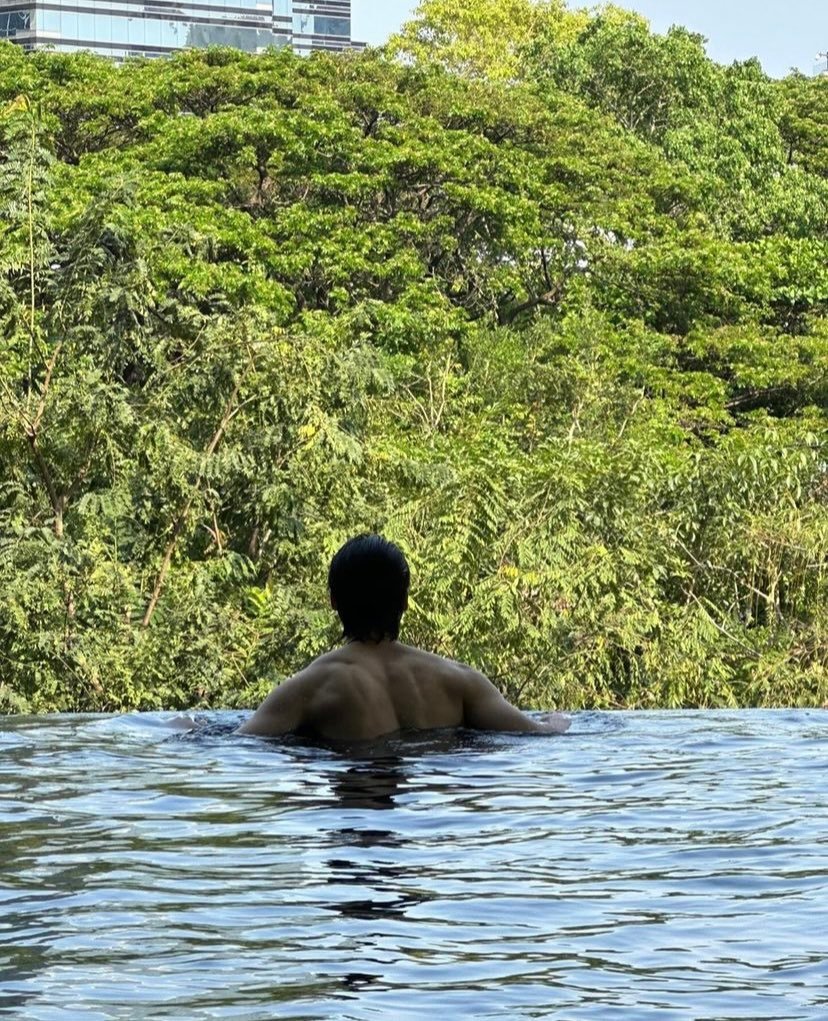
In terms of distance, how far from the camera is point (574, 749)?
24.6 ft

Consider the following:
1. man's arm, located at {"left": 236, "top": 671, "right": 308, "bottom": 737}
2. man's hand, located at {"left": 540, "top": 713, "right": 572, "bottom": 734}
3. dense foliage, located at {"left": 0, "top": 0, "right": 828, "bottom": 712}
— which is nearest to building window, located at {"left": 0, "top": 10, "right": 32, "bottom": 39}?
dense foliage, located at {"left": 0, "top": 0, "right": 828, "bottom": 712}

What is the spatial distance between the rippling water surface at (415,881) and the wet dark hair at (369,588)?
431 millimetres

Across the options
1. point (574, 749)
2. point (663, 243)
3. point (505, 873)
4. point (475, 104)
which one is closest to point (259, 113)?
point (475, 104)

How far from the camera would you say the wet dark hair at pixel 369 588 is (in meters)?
7.13

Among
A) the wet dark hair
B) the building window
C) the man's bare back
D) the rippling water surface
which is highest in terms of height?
the building window

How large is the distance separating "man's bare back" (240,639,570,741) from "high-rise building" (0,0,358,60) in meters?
115

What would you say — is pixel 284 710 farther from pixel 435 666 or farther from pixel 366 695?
pixel 435 666

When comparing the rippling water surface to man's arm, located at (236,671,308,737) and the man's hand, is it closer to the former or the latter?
man's arm, located at (236,671,308,737)

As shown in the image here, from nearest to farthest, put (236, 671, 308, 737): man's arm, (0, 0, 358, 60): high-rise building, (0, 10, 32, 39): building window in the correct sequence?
(236, 671, 308, 737): man's arm, (0, 10, 32, 39): building window, (0, 0, 358, 60): high-rise building

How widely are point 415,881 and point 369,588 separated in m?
2.67

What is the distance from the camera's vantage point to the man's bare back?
7188 mm

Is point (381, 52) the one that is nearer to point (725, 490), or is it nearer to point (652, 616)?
point (725, 490)

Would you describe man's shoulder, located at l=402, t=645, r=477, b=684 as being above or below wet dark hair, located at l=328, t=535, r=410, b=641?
below

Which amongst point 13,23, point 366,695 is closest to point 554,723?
point 366,695
